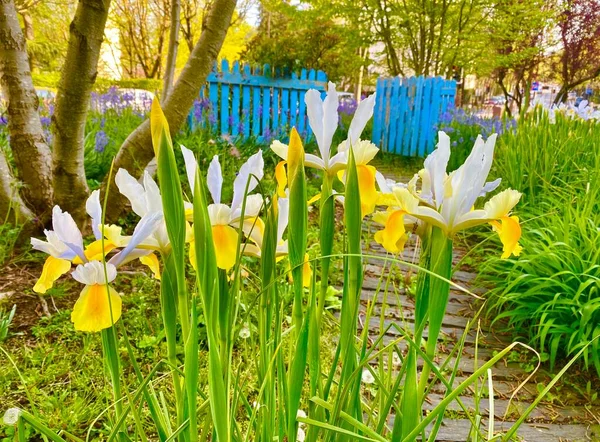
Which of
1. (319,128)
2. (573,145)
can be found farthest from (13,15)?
(573,145)

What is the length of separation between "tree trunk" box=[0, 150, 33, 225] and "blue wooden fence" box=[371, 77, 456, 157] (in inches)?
212

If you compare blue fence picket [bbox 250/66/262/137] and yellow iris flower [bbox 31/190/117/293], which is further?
blue fence picket [bbox 250/66/262/137]

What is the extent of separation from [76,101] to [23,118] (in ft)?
1.06

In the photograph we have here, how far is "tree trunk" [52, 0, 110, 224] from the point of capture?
2100 mm

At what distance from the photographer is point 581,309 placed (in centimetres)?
186

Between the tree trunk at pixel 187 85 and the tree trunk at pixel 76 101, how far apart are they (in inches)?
8.2

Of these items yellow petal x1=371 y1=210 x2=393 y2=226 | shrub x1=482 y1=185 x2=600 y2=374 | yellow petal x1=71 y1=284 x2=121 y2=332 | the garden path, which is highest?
yellow petal x1=371 y1=210 x2=393 y2=226

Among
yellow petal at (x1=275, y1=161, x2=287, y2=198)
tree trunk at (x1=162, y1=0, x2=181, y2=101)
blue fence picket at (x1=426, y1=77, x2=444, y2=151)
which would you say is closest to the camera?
yellow petal at (x1=275, y1=161, x2=287, y2=198)

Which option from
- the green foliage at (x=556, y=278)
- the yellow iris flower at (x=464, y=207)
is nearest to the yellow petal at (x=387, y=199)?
the yellow iris flower at (x=464, y=207)

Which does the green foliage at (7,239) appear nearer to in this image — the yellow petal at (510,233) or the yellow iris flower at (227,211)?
the yellow iris flower at (227,211)

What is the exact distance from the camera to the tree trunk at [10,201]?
2293 mm

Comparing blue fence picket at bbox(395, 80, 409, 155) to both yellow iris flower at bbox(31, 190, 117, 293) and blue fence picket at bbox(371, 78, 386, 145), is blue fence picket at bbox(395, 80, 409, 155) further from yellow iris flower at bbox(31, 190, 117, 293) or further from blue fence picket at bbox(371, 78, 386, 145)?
yellow iris flower at bbox(31, 190, 117, 293)

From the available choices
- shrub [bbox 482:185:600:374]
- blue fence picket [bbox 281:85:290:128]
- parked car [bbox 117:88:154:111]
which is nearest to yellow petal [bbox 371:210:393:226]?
shrub [bbox 482:185:600:374]

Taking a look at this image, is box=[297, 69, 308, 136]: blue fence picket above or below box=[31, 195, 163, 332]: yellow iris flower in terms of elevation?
above
